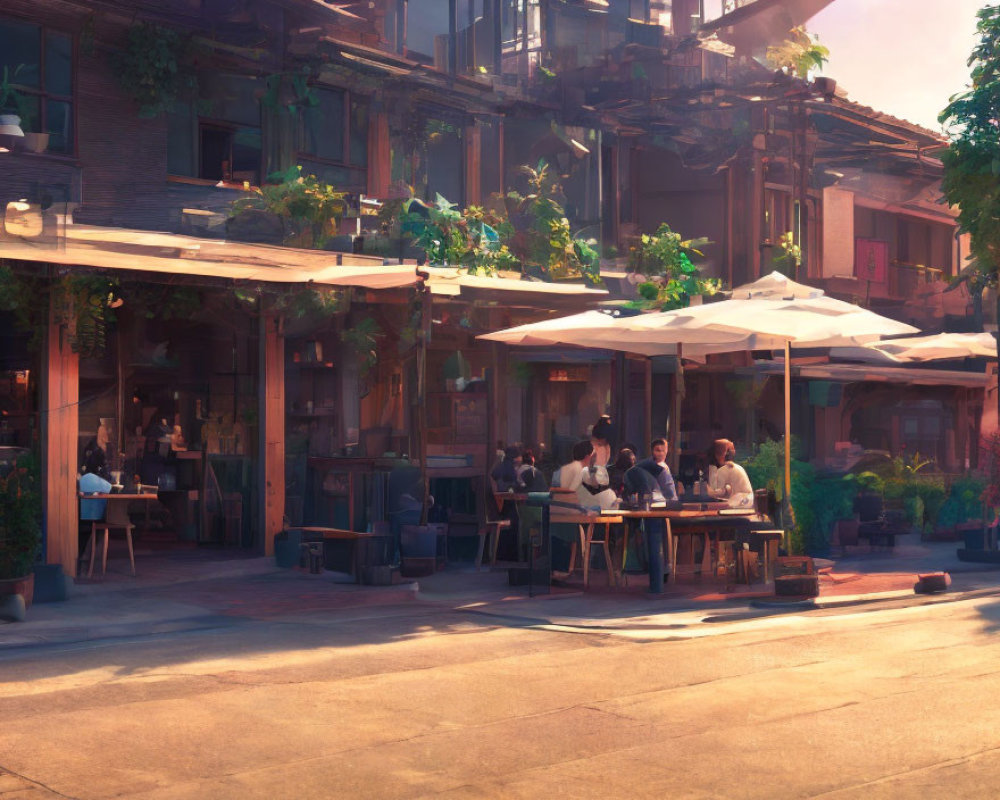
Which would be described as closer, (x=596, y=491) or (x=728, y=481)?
(x=596, y=491)

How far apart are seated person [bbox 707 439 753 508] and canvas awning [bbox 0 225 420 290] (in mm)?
3866

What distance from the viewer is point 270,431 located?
17969 millimetres

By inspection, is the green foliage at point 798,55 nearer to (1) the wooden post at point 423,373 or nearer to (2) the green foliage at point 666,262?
(2) the green foliage at point 666,262

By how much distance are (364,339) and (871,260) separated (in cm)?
1797

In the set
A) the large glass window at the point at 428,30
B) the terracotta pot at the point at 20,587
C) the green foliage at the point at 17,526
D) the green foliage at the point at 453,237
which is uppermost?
the large glass window at the point at 428,30

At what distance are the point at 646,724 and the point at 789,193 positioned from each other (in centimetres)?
2331

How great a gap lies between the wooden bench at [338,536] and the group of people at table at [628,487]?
6.81 ft

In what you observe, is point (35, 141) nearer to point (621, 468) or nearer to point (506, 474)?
point (506, 474)

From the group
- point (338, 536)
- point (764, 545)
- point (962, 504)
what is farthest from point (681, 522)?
point (962, 504)

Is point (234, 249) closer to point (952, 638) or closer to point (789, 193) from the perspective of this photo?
point (952, 638)

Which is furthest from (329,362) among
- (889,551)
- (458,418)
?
(889,551)

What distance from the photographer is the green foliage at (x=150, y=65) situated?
18891 mm

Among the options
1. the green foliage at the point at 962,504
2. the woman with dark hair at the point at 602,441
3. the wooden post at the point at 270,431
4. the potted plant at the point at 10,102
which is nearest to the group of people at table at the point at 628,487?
the woman with dark hair at the point at 602,441

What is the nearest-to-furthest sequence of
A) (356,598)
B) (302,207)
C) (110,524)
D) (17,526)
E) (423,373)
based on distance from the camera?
(17,526)
(356,598)
(110,524)
(423,373)
(302,207)
